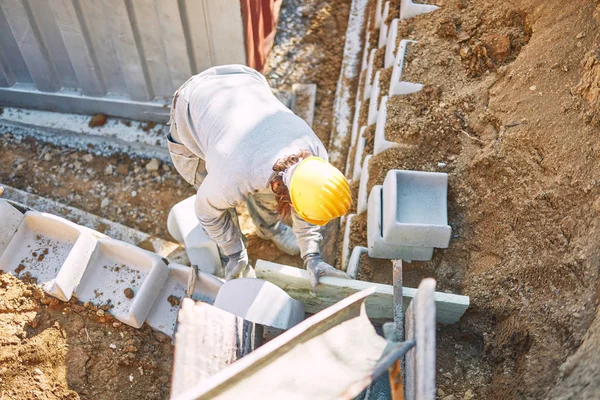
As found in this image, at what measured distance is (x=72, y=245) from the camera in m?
3.44

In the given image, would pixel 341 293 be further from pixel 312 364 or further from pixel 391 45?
pixel 391 45

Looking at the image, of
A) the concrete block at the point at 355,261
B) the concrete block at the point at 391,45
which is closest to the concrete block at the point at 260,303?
the concrete block at the point at 355,261

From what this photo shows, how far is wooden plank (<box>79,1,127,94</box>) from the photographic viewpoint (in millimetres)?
3823

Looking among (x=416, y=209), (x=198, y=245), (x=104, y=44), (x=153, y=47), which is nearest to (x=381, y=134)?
(x=416, y=209)

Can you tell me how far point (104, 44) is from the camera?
406cm

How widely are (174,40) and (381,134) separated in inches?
71.4

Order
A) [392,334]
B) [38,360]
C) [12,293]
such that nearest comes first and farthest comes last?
[392,334]
[38,360]
[12,293]

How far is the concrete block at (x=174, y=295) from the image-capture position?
124 inches

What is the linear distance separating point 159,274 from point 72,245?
68 cm

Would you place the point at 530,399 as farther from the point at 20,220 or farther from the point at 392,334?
the point at 20,220

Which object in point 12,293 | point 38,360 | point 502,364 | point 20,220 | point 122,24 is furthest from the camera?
point 122,24

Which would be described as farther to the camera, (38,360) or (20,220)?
(20,220)

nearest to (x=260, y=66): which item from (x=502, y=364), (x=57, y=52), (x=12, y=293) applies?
(x=57, y=52)

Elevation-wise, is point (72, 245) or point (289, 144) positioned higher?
point (289, 144)
